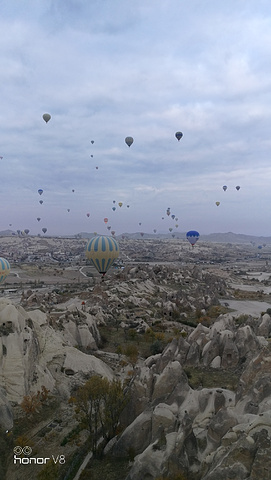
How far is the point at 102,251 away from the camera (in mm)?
44469

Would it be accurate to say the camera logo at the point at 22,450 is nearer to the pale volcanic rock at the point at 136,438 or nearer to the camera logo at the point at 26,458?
the camera logo at the point at 26,458

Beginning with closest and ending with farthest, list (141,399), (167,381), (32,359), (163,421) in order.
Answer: (163,421) → (141,399) → (167,381) → (32,359)

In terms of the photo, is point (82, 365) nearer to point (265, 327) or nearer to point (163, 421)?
point (163, 421)

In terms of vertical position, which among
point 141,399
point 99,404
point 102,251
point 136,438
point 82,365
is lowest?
point 82,365

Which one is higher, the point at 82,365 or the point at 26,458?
the point at 82,365

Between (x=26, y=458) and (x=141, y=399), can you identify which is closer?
(x=26, y=458)

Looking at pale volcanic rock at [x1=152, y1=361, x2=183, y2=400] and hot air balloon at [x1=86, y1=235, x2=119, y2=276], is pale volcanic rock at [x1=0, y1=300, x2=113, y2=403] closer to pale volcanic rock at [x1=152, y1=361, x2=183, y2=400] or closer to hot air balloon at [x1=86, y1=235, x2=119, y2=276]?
pale volcanic rock at [x1=152, y1=361, x2=183, y2=400]

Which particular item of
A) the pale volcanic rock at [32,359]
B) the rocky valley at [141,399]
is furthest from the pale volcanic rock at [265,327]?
the pale volcanic rock at [32,359]

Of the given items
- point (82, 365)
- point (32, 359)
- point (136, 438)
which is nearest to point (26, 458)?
point (136, 438)

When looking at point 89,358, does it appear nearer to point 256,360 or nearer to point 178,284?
point 256,360

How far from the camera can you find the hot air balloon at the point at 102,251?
44.6 meters

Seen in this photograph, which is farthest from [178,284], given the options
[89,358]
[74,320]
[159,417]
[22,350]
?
[159,417]

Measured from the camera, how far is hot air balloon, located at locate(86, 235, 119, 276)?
146ft

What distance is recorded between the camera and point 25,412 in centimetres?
1834
